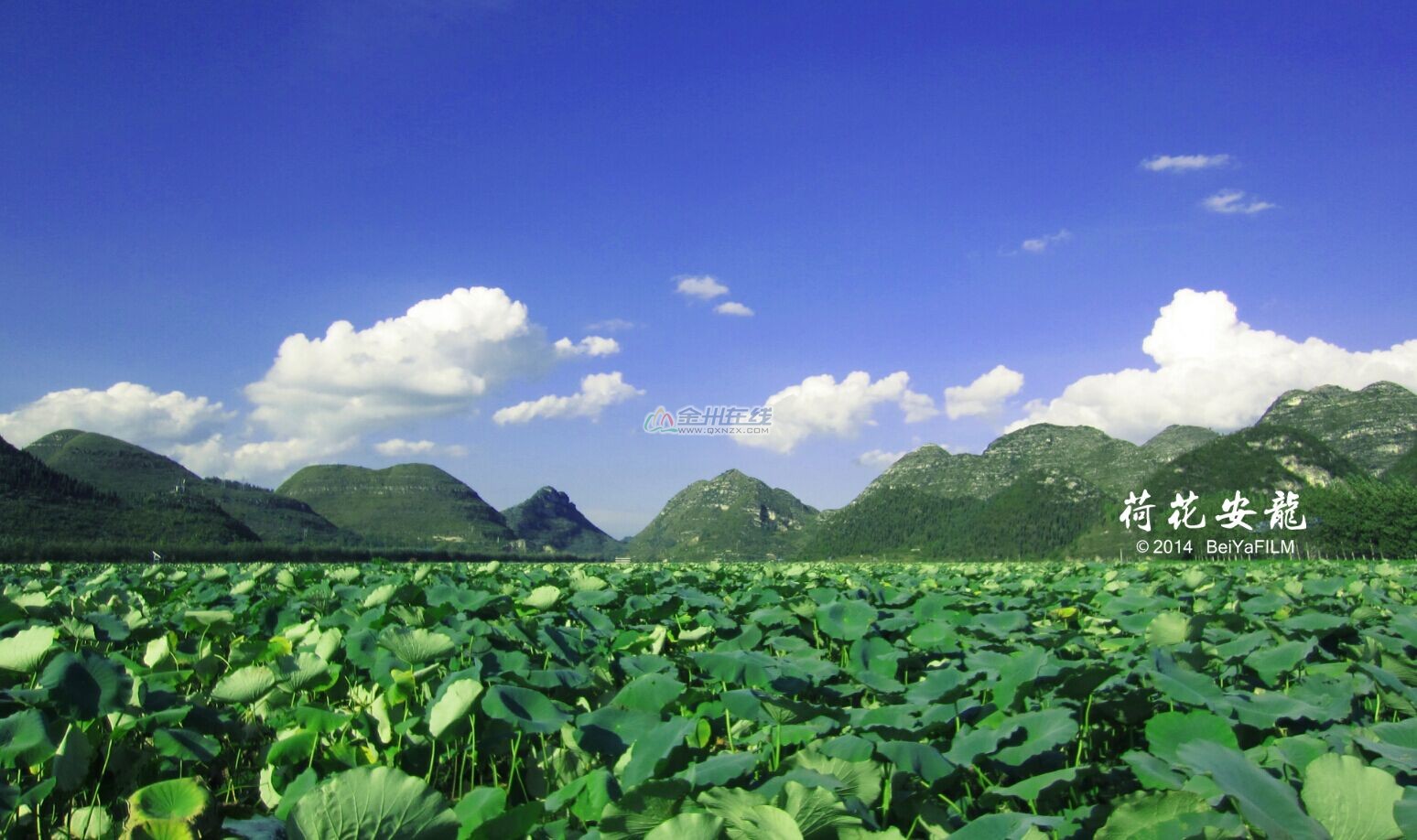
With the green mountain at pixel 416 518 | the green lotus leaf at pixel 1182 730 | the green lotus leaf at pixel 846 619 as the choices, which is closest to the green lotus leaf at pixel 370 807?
the green lotus leaf at pixel 1182 730

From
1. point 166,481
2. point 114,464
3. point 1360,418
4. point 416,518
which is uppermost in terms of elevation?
point 1360,418

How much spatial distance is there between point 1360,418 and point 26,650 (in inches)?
8670

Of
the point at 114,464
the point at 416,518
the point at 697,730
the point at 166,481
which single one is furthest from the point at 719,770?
the point at 416,518

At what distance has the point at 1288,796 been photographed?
1.47 metres

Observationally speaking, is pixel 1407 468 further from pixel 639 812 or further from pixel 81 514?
pixel 81 514

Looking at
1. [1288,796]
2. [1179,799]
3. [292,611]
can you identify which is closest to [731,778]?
[1179,799]

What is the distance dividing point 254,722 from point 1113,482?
203 metres

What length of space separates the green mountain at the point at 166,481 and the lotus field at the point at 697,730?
5667 inches

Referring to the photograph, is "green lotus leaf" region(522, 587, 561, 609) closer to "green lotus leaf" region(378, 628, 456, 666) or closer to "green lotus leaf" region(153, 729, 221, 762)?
"green lotus leaf" region(378, 628, 456, 666)

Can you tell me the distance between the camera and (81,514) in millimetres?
79875

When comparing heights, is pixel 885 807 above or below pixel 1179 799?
below

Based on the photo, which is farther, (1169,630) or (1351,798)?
(1169,630)

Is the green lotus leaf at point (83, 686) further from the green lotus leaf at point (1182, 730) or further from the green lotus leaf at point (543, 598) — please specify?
the green lotus leaf at point (1182, 730)

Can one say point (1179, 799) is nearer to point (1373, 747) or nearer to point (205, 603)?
point (1373, 747)
